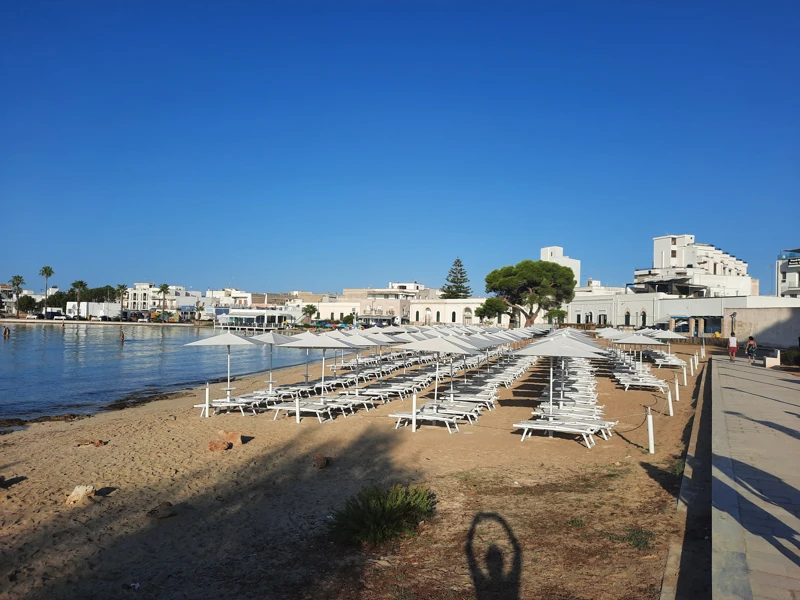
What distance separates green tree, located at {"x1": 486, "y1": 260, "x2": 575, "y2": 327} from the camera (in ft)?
204

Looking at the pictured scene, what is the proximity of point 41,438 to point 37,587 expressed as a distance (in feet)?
27.8

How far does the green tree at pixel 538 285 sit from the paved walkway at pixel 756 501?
5120cm

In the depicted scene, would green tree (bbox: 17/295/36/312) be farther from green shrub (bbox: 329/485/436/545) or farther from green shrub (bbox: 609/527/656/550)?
green shrub (bbox: 609/527/656/550)

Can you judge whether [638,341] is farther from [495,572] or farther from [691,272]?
[691,272]

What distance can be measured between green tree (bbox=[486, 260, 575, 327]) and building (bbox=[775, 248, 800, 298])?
764 inches

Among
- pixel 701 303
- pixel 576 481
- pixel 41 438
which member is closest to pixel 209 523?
pixel 576 481

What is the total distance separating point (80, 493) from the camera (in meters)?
7.19

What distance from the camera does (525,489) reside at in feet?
23.2

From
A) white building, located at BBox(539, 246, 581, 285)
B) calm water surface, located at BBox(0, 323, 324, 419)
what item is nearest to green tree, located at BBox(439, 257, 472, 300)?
white building, located at BBox(539, 246, 581, 285)

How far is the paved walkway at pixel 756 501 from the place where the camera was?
3.78m

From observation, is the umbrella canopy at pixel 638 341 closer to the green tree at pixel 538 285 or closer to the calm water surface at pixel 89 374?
the calm water surface at pixel 89 374

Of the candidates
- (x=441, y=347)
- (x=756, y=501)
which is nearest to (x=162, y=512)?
(x=756, y=501)

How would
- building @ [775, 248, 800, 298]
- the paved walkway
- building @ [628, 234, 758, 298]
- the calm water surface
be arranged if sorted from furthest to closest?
building @ [628, 234, 758, 298] < building @ [775, 248, 800, 298] < the calm water surface < the paved walkway

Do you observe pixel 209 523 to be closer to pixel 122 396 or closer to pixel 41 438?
pixel 41 438
